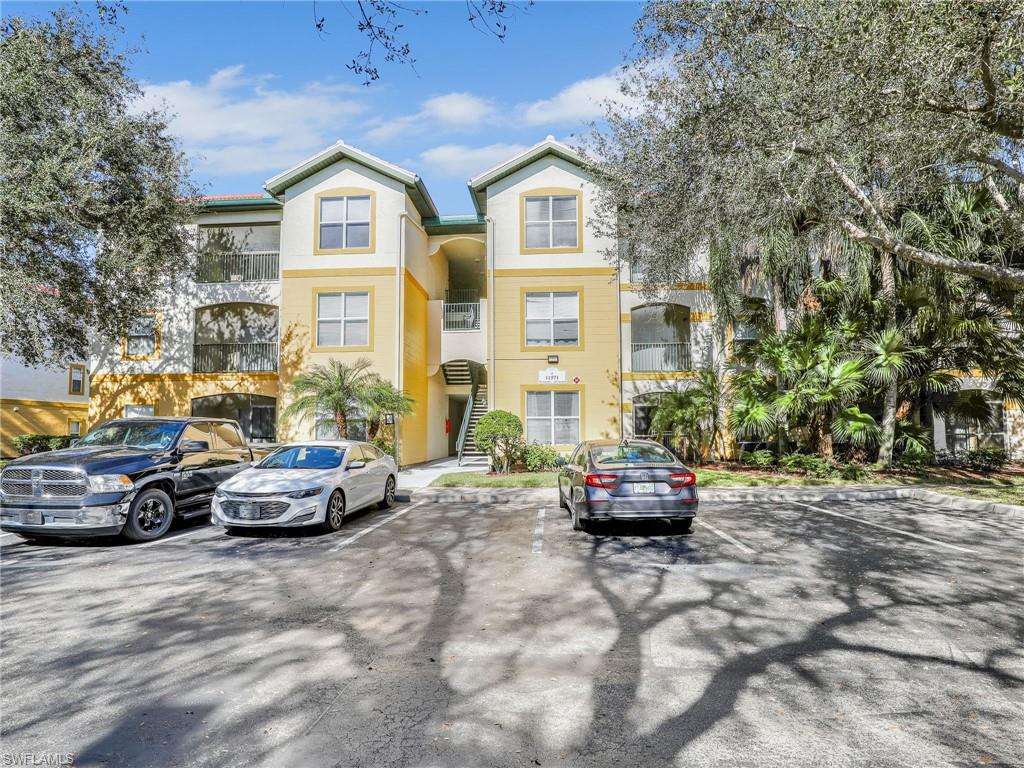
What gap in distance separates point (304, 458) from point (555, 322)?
1149 cm

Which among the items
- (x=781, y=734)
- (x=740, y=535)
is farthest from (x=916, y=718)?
(x=740, y=535)

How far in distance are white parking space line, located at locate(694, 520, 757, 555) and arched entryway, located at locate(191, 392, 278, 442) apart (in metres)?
15.9

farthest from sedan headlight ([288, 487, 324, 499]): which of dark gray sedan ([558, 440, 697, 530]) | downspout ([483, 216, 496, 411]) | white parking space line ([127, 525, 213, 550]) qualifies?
downspout ([483, 216, 496, 411])

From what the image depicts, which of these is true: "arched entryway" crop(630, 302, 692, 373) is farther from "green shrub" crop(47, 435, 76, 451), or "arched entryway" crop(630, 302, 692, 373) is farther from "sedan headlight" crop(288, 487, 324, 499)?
"green shrub" crop(47, 435, 76, 451)

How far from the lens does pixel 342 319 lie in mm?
19516

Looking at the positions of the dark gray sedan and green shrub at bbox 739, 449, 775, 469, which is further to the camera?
green shrub at bbox 739, 449, 775, 469

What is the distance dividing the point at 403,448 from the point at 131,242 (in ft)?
31.4

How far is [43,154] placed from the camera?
14.1 m

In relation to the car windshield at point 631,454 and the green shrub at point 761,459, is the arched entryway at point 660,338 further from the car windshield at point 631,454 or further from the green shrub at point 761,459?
the car windshield at point 631,454

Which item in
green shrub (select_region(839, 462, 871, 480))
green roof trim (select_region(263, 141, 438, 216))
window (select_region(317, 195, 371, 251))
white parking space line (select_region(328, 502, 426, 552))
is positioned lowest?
white parking space line (select_region(328, 502, 426, 552))

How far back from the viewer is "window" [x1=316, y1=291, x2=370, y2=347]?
1945cm

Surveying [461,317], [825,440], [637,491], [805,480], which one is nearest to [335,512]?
[637,491]

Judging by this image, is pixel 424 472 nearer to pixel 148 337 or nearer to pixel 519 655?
pixel 148 337

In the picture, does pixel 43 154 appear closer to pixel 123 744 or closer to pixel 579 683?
pixel 123 744
